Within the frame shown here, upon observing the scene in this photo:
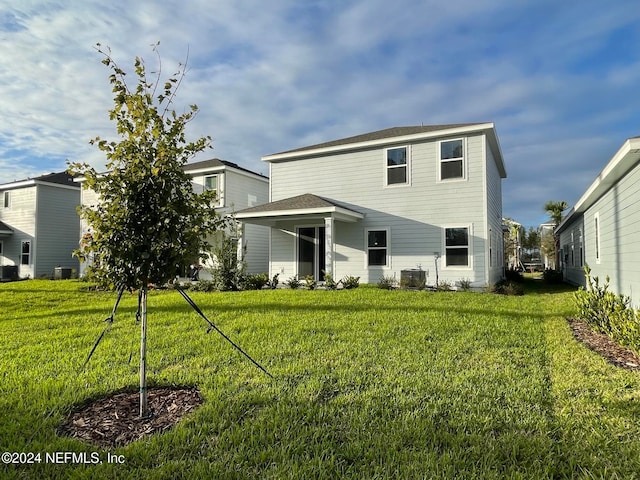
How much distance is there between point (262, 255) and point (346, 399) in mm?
Answer: 15739

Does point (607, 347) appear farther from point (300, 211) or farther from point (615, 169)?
point (300, 211)

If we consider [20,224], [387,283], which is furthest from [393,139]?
[20,224]

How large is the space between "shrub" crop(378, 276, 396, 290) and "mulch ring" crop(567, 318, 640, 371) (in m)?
6.01

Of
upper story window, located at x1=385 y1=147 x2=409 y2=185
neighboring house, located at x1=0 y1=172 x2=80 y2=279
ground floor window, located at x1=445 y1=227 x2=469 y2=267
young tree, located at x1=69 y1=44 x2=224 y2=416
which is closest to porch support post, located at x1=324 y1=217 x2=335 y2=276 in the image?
upper story window, located at x1=385 y1=147 x2=409 y2=185

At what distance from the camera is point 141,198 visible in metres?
3.36

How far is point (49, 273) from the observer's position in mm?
22234

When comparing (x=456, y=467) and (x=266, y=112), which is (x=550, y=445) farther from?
(x=266, y=112)

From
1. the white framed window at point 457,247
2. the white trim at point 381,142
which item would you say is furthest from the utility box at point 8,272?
the white framed window at point 457,247

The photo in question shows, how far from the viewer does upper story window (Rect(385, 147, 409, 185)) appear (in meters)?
13.7

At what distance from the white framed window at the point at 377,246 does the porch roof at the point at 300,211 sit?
30.4 inches

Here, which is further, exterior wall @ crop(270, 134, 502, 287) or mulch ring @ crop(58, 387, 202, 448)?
exterior wall @ crop(270, 134, 502, 287)

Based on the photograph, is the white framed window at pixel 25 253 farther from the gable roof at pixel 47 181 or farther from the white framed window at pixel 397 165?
the white framed window at pixel 397 165

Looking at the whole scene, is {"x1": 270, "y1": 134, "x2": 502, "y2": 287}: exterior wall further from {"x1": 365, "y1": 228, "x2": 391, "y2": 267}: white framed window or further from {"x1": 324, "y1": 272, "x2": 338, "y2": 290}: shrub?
{"x1": 324, "y1": 272, "x2": 338, "y2": 290}: shrub

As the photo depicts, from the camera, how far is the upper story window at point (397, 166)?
538 inches
